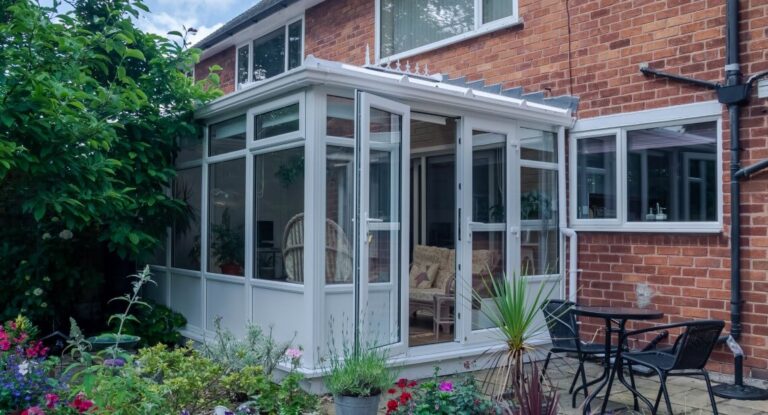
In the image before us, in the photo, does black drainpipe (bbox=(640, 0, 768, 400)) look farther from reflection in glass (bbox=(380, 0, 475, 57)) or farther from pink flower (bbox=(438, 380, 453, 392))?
reflection in glass (bbox=(380, 0, 475, 57))

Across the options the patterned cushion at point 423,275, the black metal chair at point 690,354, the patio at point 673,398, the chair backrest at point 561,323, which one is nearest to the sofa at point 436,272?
the patterned cushion at point 423,275

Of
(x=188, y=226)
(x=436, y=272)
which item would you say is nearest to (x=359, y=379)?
(x=436, y=272)

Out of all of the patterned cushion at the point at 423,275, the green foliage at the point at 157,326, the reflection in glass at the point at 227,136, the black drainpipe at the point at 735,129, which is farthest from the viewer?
the patterned cushion at the point at 423,275

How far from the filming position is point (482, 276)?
21.2 ft

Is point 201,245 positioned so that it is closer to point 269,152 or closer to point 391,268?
point 269,152

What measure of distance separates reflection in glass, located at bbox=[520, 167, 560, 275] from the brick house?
0.07ft

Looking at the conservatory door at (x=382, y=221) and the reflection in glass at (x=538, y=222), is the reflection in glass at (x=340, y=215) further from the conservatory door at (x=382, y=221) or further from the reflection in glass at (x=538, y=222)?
the reflection in glass at (x=538, y=222)

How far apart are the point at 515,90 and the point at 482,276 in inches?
85.9

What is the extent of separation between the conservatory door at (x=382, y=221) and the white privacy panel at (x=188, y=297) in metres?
2.53

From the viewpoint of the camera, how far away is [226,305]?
6594 mm

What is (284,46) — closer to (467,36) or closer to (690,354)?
(467,36)

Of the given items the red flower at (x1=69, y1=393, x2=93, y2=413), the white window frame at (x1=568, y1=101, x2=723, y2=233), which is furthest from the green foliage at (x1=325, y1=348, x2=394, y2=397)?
the white window frame at (x1=568, y1=101, x2=723, y2=233)

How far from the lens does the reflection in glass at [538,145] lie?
6.82 m

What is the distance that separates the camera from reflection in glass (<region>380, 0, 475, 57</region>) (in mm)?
8516
